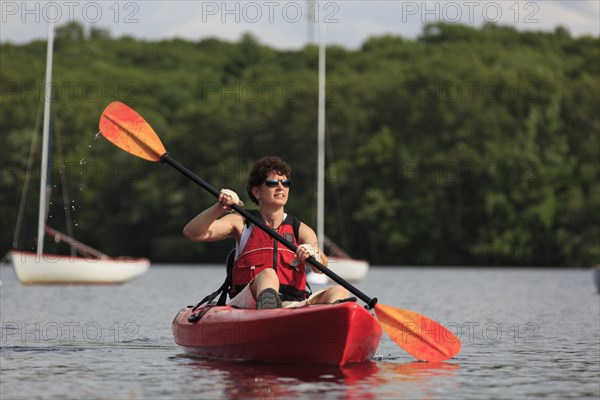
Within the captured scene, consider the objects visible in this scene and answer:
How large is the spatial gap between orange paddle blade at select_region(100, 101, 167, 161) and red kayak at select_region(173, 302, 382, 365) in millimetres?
1958

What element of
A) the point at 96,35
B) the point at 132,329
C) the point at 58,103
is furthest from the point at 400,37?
the point at 132,329

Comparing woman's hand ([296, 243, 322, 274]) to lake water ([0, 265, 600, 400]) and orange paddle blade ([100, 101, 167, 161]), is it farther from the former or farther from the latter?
orange paddle blade ([100, 101, 167, 161])

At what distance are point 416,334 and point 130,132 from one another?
3.73 metres

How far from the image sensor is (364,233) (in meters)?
67.9

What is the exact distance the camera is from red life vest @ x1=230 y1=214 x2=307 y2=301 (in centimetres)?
1153

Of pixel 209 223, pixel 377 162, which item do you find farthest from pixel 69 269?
pixel 377 162

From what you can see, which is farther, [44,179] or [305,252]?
[44,179]

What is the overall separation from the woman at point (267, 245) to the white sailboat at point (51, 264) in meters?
20.6

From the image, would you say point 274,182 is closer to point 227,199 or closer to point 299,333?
point 227,199

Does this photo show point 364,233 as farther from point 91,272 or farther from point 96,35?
point 96,35

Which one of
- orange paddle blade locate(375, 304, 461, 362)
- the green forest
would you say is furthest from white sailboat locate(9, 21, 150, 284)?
the green forest

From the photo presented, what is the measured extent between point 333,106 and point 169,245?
1234 cm

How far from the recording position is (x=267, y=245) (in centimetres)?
1157

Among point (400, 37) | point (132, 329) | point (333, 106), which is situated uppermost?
point (400, 37)
